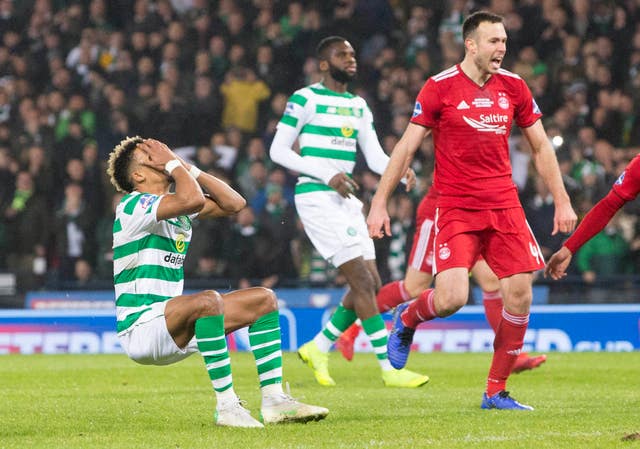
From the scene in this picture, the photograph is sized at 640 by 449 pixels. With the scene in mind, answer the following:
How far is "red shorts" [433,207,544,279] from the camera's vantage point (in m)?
7.70

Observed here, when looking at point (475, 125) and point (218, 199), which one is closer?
point (218, 199)

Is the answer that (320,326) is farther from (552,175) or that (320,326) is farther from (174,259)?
(174,259)

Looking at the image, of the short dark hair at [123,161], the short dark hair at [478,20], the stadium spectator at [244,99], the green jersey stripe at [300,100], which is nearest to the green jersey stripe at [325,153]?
the green jersey stripe at [300,100]

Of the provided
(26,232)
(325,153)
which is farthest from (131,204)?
(26,232)

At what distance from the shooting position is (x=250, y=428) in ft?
21.9

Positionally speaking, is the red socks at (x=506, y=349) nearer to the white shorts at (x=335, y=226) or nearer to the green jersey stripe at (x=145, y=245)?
the green jersey stripe at (x=145, y=245)

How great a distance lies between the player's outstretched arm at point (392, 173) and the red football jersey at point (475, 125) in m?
0.11

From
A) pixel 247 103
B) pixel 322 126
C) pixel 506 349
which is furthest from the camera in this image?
pixel 247 103

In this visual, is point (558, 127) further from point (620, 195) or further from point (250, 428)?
point (250, 428)

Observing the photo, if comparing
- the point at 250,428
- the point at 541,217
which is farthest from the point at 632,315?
the point at 250,428

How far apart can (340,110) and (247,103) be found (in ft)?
25.2

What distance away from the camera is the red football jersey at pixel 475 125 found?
781 centimetres

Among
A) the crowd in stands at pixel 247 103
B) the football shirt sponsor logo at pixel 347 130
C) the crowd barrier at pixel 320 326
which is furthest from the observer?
the crowd in stands at pixel 247 103

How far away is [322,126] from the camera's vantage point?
10242 millimetres
